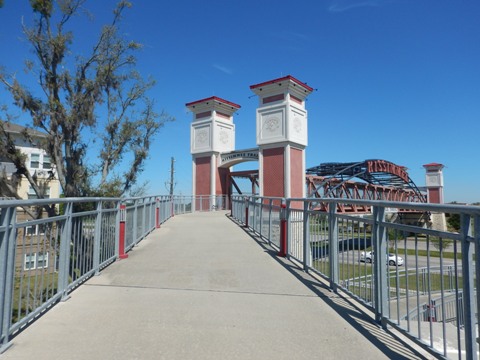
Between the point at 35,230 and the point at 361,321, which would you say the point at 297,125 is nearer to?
the point at 361,321

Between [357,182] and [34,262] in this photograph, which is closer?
[34,262]

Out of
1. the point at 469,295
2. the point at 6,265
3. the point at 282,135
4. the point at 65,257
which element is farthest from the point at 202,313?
the point at 282,135

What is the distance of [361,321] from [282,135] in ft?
77.4

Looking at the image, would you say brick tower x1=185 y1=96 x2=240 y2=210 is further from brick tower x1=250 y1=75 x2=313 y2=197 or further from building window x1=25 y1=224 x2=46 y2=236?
building window x1=25 y1=224 x2=46 y2=236

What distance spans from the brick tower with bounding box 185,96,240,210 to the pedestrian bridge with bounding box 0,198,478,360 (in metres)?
25.1

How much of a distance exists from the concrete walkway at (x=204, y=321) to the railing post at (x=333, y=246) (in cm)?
21

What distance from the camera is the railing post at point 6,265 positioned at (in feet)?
9.96

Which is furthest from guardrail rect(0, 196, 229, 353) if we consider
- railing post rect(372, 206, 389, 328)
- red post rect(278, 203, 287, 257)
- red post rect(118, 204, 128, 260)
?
railing post rect(372, 206, 389, 328)

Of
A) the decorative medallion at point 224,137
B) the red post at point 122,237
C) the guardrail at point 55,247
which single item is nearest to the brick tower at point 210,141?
the decorative medallion at point 224,137

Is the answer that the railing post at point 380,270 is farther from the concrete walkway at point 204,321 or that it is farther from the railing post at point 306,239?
the railing post at point 306,239

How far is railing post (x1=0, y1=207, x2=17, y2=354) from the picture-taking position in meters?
3.04

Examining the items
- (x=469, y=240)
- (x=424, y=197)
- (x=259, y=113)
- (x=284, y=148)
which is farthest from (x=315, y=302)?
(x=424, y=197)

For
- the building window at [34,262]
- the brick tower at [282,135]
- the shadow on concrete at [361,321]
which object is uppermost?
the brick tower at [282,135]

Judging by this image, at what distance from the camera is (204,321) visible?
12.6ft
